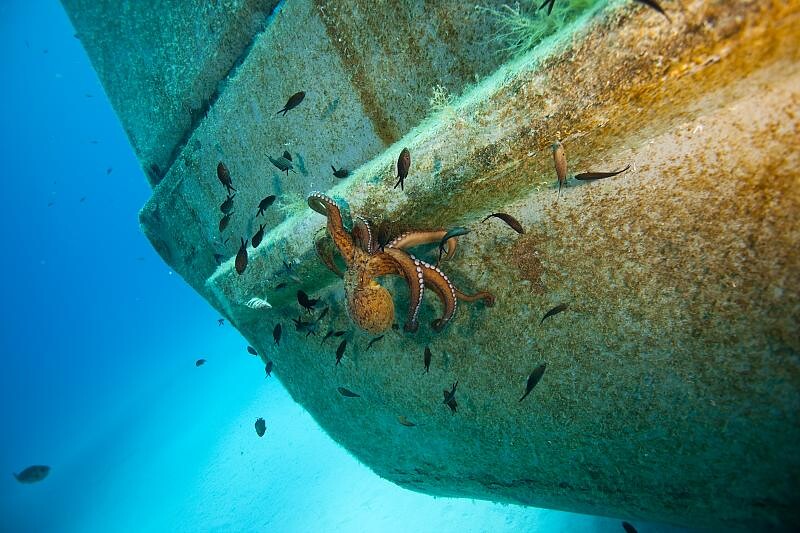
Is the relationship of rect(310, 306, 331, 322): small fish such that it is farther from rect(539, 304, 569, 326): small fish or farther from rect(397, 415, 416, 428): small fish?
rect(539, 304, 569, 326): small fish

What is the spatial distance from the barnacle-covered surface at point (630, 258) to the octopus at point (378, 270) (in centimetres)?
14

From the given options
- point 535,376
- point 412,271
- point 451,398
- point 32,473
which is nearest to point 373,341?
point 451,398

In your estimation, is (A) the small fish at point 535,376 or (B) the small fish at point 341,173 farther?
(B) the small fish at point 341,173

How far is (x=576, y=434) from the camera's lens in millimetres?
2477

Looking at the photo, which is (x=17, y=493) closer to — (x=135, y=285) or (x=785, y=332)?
(x=785, y=332)

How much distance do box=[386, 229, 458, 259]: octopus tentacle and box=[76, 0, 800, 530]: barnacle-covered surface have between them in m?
0.08

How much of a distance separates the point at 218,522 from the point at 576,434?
48.5 ft

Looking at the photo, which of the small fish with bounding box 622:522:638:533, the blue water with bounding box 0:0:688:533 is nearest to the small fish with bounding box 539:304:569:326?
the small fish with bounding box 622:522:638:533

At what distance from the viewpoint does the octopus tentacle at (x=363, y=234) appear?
2408 mm

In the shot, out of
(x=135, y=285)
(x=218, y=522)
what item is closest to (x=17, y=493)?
(x=218, y=522)

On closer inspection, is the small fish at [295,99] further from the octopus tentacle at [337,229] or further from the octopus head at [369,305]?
the octopus head at [369,305]

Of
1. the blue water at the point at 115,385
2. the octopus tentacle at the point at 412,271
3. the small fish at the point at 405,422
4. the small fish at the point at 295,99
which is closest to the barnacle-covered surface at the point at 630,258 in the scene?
the octopus tentacle at the point at 412,271

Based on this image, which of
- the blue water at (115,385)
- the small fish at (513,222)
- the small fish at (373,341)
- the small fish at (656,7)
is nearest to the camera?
the small fish at (656,7)

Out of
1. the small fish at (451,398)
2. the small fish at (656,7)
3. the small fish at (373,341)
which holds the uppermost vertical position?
the small fish at (656,7)
